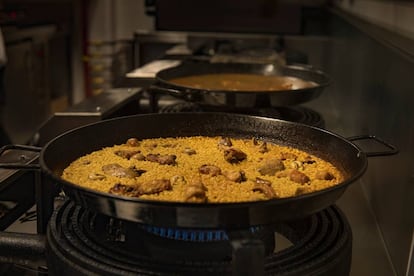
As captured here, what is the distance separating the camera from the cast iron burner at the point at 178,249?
2.72 ft

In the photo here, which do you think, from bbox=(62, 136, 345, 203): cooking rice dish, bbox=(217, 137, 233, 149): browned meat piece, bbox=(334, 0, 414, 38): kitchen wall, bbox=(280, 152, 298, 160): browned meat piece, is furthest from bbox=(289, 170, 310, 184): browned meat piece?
bbox=(334, 0, 414, 38): kitchen wall

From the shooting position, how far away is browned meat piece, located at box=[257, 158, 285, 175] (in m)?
1.10

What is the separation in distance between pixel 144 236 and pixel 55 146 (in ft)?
0.82

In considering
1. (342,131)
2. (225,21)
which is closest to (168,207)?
(342,131)

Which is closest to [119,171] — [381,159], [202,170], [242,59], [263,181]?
[202,170]

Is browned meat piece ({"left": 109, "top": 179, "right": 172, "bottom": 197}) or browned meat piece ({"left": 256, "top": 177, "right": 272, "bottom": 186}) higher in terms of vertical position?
browned meat piece ({"left": 109, "top": 179, "right": 172, "bottom": 197})

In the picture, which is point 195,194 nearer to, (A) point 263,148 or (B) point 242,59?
(A) point 263,148

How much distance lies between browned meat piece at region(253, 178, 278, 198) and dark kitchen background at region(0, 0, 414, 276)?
36 cm

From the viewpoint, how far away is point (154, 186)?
96cm

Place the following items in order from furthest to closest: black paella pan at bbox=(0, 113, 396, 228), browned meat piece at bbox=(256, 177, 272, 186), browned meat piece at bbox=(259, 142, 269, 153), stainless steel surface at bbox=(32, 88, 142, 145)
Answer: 1. stainless steel surface at bbox=(32, 88, 142, 145)
2. browned meat piece at bbox=(259, 142, 269, 153)
3. browned meat piece at bbox=(256, 177, 272, 186)
4. black paella pan at bbox=(0, 113, 396, 228)

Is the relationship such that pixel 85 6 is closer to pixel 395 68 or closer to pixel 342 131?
pixel 342 131

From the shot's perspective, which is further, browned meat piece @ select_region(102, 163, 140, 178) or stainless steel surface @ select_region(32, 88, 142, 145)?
stainless steel surface @ select_region(32, 88, 142, 145)

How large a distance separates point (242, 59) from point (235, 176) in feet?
5.44

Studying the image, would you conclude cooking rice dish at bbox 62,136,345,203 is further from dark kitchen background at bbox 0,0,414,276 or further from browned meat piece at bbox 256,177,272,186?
dark kitchen background at bbox 0,0,414,276
